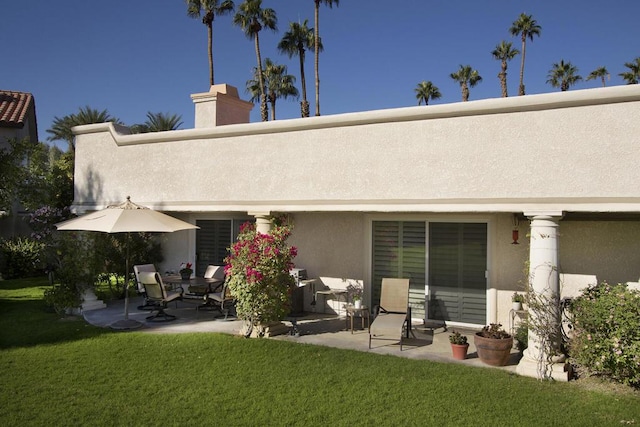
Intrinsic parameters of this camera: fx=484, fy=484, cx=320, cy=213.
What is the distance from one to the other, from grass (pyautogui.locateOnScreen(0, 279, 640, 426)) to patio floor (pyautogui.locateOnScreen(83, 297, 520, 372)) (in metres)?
0.55

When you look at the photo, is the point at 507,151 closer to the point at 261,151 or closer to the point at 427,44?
the point at 261,151

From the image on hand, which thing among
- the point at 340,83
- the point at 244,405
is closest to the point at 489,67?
the point at 340,83

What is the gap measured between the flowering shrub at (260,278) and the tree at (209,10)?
96.9 feet

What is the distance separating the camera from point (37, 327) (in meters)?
11.2

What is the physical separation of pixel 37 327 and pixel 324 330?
6.65 meters

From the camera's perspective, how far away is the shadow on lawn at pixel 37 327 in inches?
396

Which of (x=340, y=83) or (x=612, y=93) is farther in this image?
(x=340, y=83)

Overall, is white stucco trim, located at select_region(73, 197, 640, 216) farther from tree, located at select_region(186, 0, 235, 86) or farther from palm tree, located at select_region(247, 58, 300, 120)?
palm tree, located at select_region(247, 58, 300, 120)

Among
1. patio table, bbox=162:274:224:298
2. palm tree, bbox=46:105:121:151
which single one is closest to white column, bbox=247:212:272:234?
patio table, bbox=162:274:224:298

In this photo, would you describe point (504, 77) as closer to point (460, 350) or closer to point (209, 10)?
point (209, 10)

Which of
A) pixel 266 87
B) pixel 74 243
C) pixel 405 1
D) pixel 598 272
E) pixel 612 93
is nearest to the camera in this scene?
pixel 612 93

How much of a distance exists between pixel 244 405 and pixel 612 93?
7550mm

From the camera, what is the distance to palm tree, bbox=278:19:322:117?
40.8 meters

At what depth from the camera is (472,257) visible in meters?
11.4
